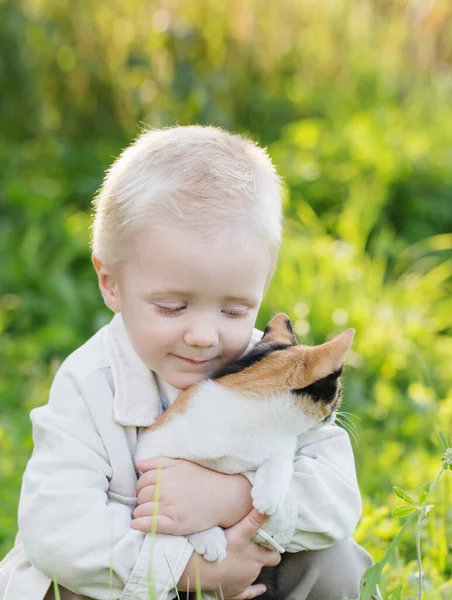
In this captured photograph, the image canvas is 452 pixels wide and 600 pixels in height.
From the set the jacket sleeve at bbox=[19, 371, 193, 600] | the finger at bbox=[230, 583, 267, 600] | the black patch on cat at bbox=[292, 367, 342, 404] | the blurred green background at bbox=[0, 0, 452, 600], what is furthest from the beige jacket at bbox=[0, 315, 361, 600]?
the blurred green background at bbox=[0, 0, 452, 600]

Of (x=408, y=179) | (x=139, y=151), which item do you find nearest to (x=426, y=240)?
(x=408, y=179)

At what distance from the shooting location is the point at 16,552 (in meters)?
2.06

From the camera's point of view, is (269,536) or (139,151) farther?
(139,151)

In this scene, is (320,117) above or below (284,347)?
below

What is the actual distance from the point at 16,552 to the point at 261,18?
563 centimetres

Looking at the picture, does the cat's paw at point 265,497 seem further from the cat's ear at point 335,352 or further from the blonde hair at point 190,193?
the blonde hair at point 190,193

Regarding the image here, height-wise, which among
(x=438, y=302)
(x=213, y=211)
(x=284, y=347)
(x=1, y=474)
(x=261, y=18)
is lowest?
(x=438, y=302)

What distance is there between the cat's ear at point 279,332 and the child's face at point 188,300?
0.05 m

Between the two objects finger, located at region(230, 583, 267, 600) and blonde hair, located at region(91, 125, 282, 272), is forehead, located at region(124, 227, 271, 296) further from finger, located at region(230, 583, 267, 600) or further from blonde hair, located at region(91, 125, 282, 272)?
finger, located at region(230, 583, 267, 600)

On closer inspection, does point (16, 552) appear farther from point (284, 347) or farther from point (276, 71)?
point (276, 71)

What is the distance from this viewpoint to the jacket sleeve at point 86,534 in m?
1.79

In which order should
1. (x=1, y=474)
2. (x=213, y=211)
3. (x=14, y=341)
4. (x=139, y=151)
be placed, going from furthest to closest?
A: (x=14, y=341) < (x=1, y=474) < (x=139, y=151) < (x=213, y=211)

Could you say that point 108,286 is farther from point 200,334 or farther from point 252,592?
point 252,592

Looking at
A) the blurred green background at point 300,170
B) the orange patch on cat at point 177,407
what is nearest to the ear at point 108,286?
the orange patch on cat at point 177,407
